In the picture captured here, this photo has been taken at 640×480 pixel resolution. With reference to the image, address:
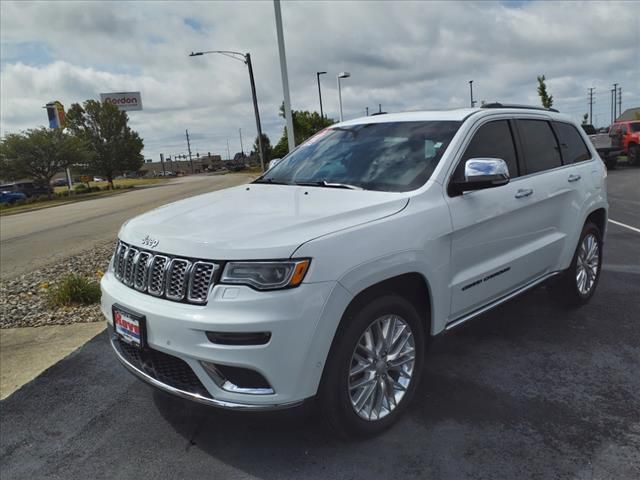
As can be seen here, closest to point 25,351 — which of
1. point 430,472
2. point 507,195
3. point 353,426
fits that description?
point 353,426

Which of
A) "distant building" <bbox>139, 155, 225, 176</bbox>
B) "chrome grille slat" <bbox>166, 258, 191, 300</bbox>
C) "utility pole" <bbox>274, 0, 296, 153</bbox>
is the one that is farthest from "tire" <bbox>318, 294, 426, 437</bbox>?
"distant building" <bbox>139, 155, 225, 176</bbox>

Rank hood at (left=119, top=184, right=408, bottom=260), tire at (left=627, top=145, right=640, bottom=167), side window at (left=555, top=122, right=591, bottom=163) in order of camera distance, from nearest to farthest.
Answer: hood at (left=119, top=184, right=408, bottom=260) < side window at (left=555, top=122, right=591, bottom=163) < tire at (left=627, top=145, right=640, bottom=167)

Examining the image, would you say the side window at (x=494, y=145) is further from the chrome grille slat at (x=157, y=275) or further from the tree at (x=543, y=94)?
the tree at (x=543, y=94)

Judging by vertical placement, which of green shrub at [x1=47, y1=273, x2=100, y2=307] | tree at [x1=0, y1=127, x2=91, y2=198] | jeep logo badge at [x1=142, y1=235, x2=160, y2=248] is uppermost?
tree at [x1=0, y1=127, x2=91, y2=198]

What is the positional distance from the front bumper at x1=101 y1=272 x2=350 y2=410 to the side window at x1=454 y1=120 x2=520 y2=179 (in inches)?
62.4

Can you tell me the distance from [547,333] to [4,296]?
6.59 meters

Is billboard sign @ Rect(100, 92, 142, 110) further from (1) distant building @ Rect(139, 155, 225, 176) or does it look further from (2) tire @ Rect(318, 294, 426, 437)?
(2) tire @ Rect(318, 294, 426, 437)

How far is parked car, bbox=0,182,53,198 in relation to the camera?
4453 centimetres

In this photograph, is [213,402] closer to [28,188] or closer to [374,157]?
[374,157]

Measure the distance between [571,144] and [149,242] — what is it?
387 cm

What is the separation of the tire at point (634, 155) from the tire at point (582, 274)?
2170 centimetres

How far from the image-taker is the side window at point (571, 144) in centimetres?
470

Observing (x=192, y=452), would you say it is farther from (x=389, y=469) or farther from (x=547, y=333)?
(x=547, y=333)

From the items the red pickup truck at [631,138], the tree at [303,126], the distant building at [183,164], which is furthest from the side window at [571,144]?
the distant building at [183,164]
